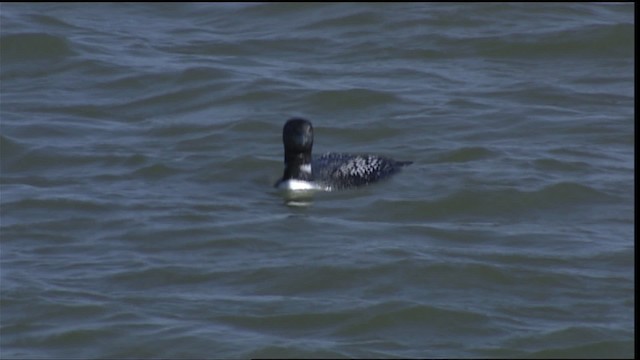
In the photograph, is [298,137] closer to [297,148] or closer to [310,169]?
[297,148]

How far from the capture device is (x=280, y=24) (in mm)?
19828

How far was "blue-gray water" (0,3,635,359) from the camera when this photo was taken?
1107 cm

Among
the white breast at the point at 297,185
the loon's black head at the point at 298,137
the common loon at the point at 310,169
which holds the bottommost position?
the white breast at the point at 297,185

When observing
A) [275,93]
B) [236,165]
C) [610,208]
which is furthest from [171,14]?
[610,208]

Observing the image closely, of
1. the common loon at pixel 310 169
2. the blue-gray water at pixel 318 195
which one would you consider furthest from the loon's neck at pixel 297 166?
the blue-gray water at pixel 318 195

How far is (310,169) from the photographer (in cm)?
1440

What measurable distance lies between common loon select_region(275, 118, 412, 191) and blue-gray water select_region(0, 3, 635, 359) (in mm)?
125

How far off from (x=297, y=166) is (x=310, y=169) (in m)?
0.15

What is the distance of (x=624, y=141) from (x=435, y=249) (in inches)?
138

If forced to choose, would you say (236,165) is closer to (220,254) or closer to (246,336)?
(220,254)

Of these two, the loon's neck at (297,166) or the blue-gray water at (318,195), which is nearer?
the blue-gray water at (318,195)

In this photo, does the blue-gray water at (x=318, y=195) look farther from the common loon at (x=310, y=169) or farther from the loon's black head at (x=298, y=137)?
the loon's black head at (x=298, y=137)

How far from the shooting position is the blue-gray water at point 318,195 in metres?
11.1

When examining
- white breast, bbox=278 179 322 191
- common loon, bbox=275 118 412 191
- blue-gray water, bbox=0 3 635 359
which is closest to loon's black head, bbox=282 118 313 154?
common loon, bbox=275 118 412 191
